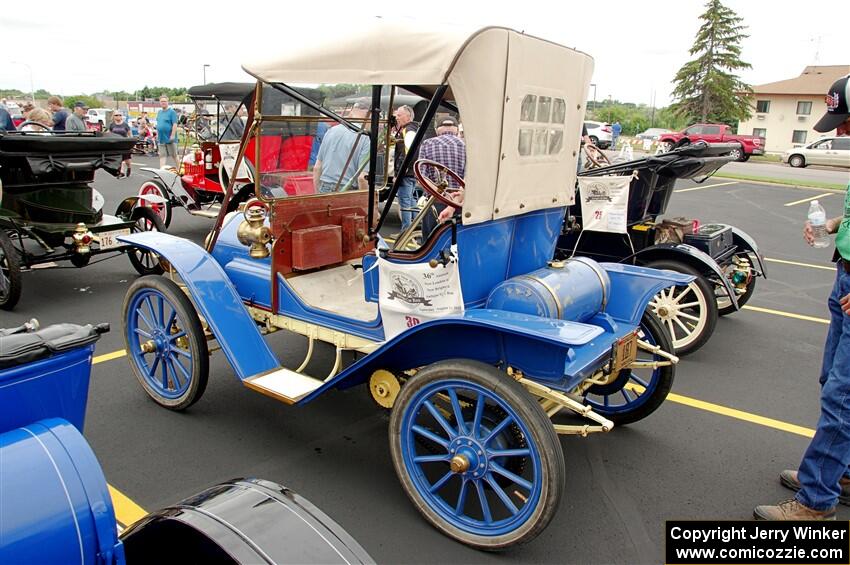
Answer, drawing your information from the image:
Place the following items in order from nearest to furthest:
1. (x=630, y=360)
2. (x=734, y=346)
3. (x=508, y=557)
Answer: (x=508, y=557)
(x=630, y=360)
(x=734, y=346)

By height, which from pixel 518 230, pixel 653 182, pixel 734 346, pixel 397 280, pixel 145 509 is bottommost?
pixel 145 509

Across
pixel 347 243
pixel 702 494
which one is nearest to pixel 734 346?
pixel 702 494

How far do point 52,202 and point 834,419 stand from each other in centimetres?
688

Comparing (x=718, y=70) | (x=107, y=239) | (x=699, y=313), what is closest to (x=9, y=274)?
(x=107, y=239)

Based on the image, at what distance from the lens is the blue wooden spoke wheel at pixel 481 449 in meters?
2.53

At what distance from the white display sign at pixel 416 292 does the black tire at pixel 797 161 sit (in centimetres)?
2753

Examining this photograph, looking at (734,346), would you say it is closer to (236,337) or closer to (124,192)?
(236,337)

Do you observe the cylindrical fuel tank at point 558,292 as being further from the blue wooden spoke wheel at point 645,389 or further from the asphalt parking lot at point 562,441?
the asphalt parking lot at point 562,441

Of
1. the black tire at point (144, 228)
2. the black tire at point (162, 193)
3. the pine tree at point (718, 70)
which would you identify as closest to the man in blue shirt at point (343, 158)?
the black tire at point (144, 228)

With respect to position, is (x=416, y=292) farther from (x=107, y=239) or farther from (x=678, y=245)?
(x=107, y=239)

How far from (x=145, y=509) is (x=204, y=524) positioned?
5.42 ft

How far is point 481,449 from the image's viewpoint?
8.99ft

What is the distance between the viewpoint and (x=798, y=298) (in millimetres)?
7020

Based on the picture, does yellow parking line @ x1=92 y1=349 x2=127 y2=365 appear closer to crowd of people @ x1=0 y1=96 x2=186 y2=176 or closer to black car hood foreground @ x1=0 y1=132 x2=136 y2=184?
black car hood foreground @ x1=0 y1=132 x2=136 y2=184
